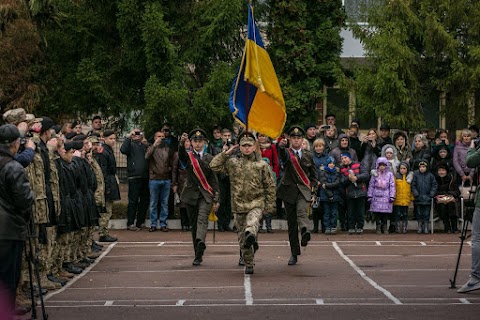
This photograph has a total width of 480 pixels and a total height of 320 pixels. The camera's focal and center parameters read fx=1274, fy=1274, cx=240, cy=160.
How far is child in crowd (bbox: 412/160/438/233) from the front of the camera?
26.5m

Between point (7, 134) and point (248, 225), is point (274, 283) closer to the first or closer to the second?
point (248, 225)

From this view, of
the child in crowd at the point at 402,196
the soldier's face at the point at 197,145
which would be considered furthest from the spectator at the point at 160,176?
the soldier's face at the point at 197,145

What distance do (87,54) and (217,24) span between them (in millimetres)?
3278

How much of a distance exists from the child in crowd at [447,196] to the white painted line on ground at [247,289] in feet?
30.1

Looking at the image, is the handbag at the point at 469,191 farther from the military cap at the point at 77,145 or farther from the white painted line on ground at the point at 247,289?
the military cap at the point at 77,145

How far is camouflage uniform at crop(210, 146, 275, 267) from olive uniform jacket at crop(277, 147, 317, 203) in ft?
3.10

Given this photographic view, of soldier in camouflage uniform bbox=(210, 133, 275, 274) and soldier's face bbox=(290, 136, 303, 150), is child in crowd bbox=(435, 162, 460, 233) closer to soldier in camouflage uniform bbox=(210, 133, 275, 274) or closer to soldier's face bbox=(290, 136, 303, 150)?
soldier's face bbox=(290, 136, 303, 150)

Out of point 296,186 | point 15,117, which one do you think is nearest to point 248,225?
point 296,186

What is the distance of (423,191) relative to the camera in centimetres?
2658

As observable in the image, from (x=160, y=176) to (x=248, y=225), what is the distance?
882cm

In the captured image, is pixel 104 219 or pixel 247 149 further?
pixel 104 219

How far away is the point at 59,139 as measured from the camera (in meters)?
17.5

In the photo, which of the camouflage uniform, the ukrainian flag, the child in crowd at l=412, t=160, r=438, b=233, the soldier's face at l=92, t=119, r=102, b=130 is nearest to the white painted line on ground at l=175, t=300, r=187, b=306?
the camouflage uniform

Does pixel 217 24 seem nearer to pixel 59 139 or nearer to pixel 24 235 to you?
pixel 59 139
